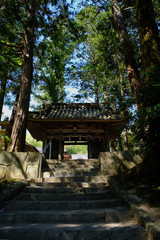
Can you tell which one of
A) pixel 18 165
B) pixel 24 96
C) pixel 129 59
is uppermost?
pixel 129 59

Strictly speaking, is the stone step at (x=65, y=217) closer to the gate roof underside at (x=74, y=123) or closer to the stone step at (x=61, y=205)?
the stone step at (x=61, y=205)

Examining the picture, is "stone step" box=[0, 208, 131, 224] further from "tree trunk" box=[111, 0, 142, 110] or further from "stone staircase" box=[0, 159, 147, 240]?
"tree trunk" box=[111, 0, 142, 110]

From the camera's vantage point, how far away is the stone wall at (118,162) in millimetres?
5195

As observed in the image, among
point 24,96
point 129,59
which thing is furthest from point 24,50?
point 129,59

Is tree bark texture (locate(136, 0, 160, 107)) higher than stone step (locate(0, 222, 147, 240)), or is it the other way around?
tree bark texture (locate(136, 0, 160, 107))

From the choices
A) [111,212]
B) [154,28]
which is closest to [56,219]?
[111,212]

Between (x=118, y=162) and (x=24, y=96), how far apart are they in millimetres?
4703

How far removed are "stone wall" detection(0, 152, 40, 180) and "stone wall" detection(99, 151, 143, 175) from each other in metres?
2.50

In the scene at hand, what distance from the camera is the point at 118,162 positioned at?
5.33 metres

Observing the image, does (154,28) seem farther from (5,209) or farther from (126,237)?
(5,209)

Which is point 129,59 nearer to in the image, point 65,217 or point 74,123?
point 74,123

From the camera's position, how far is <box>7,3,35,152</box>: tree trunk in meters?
5.35

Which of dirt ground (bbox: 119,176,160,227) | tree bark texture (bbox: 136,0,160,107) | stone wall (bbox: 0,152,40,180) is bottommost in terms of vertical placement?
dirt ground (bbox: 119,176,160,227)

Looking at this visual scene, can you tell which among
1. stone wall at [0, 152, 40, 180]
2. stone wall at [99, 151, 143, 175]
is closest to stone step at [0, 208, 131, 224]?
stone wall at [0, 152, 40, 180]
